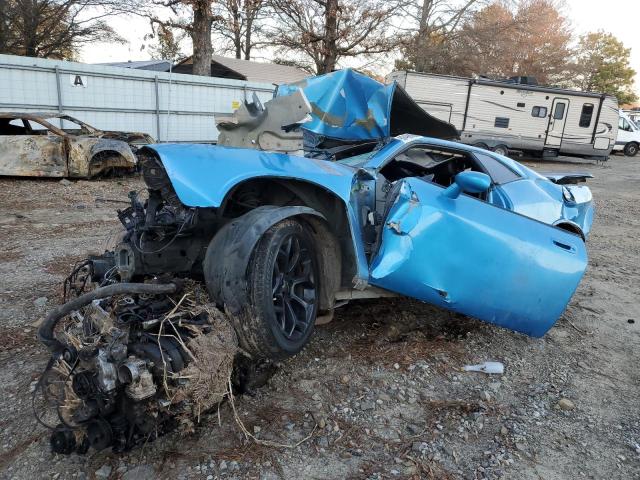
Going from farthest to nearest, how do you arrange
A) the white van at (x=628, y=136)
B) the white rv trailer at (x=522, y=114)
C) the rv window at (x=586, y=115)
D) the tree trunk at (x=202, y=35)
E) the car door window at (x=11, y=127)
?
the white van at (x=628, y=136), the rv window at (x=586, y=115), the white rv trailer at (x=522, y=114), the tree trunk at (x=202, y=35), the car door window at (x=11, y=127)

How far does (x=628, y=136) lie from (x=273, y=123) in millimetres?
27148

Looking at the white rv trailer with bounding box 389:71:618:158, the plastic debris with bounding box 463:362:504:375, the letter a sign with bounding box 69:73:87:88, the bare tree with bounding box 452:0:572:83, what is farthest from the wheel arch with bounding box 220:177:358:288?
the bare tree with bounding box 452:0:572:83

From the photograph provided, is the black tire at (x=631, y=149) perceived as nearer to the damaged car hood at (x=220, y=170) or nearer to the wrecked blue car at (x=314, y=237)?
the wrecked blue car at (x=314, y=237)

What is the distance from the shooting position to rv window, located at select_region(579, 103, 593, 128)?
1961cm

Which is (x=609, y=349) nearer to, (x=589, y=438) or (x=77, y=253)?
(x=589, y=438)

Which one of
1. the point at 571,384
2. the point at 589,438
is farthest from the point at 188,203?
the point at 571,384

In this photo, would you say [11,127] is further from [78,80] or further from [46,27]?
[46,27]

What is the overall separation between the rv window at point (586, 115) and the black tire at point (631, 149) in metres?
7.23

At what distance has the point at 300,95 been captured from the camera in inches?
130

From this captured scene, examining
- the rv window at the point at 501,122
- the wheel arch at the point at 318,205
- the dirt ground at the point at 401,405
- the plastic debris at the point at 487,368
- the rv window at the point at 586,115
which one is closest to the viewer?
the dirt ground at the point at 401,405

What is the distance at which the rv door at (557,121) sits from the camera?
19.5 metres

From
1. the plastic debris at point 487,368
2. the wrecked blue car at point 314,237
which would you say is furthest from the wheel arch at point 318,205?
the plastic debris at point 487,368

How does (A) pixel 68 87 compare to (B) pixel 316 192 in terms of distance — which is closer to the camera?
(B) pixel 316 192

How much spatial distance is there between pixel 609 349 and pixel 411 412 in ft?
6.57
